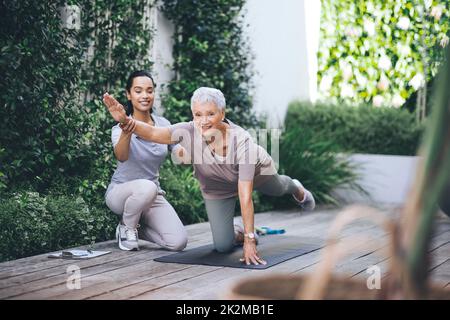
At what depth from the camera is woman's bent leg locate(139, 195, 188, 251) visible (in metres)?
4.21

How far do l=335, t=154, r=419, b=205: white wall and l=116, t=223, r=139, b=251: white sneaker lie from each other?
375 cm

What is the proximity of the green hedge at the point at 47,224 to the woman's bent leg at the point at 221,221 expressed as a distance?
2.50 ft

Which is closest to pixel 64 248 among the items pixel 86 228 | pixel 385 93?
pixel 86 228

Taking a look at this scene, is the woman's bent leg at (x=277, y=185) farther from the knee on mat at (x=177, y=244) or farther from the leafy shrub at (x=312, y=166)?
the leafy shrub at (x=312, y=166)

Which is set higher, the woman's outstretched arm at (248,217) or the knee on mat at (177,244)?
the woman's outstretched arm at (248,217)

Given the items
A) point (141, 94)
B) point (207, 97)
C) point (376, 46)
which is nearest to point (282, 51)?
point (376, 46)

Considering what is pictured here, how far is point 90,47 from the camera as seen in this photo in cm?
563

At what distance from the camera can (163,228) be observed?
4238 mm

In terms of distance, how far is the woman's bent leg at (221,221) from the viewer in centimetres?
408

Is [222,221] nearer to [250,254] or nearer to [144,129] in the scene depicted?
[250,254]

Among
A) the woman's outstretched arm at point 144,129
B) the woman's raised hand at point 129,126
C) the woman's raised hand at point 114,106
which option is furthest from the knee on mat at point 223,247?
the woman's raised hand at point 114,106

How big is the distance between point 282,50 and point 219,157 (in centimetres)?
467

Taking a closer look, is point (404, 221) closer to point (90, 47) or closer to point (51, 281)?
→ point (51, 281)

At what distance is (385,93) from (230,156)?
15.5 ft
